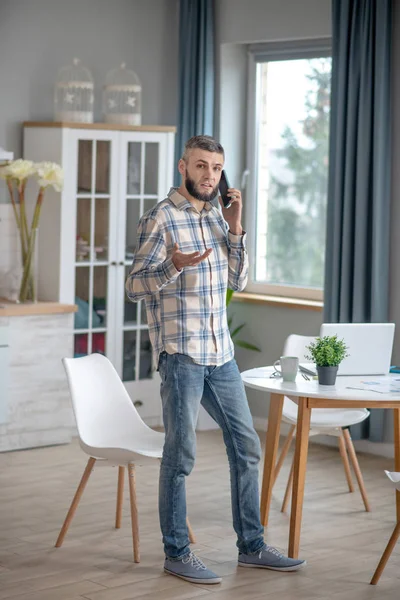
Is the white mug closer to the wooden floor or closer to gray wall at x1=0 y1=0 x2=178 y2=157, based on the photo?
the wooden floor

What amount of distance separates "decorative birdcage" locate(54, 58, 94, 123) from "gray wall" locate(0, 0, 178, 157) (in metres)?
0.08

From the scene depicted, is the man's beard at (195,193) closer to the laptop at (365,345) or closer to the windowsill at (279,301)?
the laptop at (365,345)

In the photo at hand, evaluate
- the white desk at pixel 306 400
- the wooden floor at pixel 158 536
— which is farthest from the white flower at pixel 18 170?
the white desk at pixel 306 400

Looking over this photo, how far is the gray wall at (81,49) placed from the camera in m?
6.47

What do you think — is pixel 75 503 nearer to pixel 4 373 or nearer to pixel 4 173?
pixel 4 373

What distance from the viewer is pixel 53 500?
5082mm

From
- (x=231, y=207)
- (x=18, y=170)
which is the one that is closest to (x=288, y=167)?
(x=18, y=170)

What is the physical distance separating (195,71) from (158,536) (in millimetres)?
3500

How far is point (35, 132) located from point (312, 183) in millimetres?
1763

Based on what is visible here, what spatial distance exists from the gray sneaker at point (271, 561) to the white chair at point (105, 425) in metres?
0.40

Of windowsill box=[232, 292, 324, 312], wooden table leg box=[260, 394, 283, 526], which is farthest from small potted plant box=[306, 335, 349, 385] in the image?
windowsill box=[232, 292, 324, 312]

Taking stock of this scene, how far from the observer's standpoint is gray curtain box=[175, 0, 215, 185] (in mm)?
6945

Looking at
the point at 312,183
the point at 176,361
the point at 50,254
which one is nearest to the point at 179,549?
the point at 176,361

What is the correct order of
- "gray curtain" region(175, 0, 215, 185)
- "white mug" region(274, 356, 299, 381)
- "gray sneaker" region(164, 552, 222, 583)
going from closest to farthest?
"gray sneaker" region(164, 552, 222, 583) < "white mug" region(274, 356, 299, 381) < "gray curtain" region(175, 0, 215, 185)
